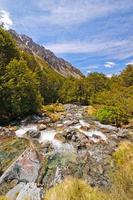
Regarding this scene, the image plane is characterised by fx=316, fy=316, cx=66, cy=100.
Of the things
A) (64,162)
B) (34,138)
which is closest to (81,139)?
(34,138)

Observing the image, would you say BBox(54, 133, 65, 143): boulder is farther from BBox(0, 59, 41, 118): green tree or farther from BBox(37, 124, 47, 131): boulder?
BBox(0, 59, 41, 118): green tree

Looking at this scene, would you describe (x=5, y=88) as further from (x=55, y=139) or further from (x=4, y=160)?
(x=4, y=160)

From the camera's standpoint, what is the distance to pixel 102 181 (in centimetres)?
2005

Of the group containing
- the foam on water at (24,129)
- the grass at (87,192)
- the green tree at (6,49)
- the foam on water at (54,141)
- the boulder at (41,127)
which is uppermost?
the green tree at (6,49)

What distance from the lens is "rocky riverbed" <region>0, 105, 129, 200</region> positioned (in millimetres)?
19938

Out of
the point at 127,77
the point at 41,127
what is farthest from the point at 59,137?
the point at 127,77

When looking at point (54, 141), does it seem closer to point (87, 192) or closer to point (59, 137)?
→ point (59, 137)

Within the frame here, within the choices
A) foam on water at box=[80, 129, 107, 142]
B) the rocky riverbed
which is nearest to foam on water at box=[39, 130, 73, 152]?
the rocky riverbed

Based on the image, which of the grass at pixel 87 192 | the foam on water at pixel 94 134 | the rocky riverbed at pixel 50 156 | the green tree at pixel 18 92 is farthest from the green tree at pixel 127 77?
the grass at pixel 87 192

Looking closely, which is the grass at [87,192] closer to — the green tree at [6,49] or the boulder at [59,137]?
the boulder at [59,137]

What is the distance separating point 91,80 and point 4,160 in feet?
205

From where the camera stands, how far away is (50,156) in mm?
25188

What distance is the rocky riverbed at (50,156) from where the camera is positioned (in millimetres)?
19938

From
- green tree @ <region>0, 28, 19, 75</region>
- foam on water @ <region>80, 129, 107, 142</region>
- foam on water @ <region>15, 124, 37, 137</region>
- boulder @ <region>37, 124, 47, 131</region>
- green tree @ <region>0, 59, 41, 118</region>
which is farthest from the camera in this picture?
green tree @ <region>0, 28, 19, 75</region>
